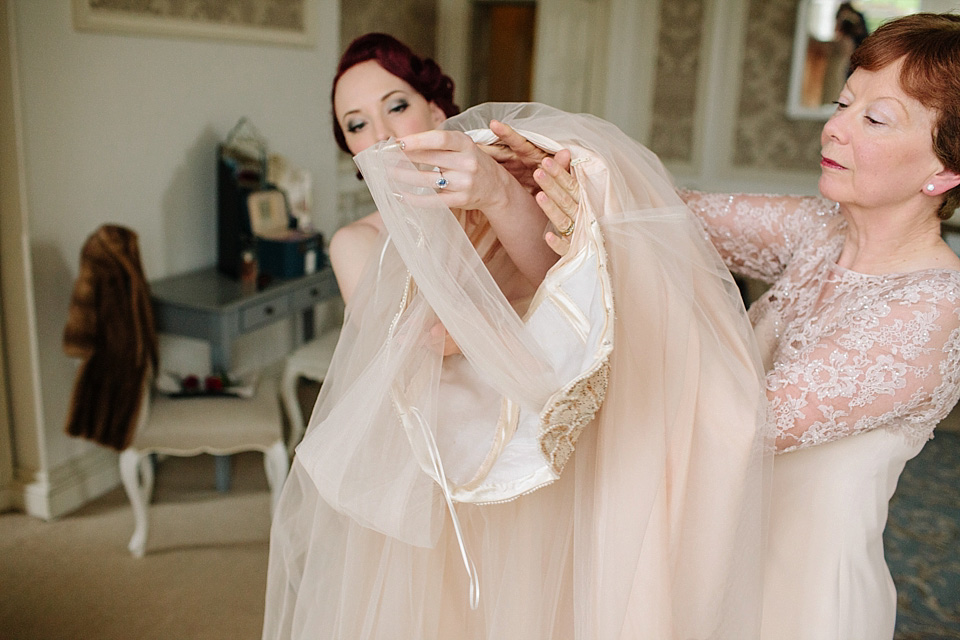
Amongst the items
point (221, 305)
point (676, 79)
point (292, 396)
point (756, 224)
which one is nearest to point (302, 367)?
point (292, 396)

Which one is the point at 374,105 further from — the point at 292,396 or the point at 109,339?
the point at 292,396

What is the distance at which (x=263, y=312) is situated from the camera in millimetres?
3219

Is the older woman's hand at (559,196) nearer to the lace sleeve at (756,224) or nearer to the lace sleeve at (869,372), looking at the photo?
A: the lace sleeve at (869,372)

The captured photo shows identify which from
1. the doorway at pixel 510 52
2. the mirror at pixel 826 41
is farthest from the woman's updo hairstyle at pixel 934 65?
the doorway at pixel 510 52

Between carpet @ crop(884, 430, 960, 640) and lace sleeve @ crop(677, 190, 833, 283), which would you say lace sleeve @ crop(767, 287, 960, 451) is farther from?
carpet @ crop(884, 430, 960, 640)

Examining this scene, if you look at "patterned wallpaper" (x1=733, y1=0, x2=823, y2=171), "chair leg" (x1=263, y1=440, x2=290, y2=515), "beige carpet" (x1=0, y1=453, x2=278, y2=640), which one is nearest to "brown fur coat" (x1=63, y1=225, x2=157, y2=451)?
"beige carpet" (x1=0, y1=453, x2=278, y2=640)

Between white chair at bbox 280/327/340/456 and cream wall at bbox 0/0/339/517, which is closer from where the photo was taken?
cream wall at bbox 0/0/339/517

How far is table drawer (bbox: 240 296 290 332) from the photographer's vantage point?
10.2 ft

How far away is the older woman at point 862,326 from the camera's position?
45.3 inches

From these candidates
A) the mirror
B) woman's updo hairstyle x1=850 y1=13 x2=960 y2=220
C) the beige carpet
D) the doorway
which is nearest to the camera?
woman's updo hairstyle x1=850 y1=13 x2=960 y2=220

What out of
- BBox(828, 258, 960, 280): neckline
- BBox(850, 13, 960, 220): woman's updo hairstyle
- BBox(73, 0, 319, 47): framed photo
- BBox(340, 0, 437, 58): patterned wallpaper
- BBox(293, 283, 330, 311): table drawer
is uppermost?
BBox(340, 0, 437, 58): patterned wallpaper

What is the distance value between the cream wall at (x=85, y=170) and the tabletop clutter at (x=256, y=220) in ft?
0.41

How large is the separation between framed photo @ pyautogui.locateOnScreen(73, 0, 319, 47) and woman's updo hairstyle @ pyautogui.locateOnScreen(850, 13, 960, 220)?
8.65ft

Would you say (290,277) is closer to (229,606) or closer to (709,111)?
(229,606)
